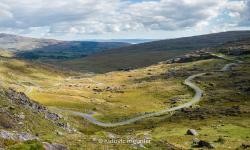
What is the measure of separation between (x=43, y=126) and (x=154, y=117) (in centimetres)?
6631

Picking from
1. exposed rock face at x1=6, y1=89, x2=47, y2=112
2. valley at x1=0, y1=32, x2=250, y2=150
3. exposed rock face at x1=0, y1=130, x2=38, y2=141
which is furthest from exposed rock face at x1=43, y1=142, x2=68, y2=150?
exposed rock face at x1=6, y1=89, x2=47, y2=112

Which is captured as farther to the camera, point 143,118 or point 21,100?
point 143,118

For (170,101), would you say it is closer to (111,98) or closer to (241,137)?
(111,98)

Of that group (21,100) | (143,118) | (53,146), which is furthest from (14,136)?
(143,118)

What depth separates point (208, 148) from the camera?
53.3 meters

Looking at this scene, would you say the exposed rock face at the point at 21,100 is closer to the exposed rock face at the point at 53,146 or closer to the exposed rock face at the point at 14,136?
the exposed rock face at the point at 14,136

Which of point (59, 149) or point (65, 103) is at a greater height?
point (59, 149)

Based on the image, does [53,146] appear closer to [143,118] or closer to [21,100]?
[21,100]

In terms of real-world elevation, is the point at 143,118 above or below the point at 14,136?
below

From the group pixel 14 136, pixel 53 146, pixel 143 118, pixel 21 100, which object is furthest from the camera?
pixel 143 118

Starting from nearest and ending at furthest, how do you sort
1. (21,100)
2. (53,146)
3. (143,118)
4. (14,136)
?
(53,146)
(14,136)
(21,100)
(143,118)

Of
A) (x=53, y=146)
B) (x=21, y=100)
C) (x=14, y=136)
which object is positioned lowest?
(x=21, y=100)

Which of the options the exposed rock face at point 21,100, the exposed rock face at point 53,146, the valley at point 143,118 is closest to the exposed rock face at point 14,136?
the valley at point 143,118

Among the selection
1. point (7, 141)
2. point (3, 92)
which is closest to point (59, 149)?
point (7, 141)
